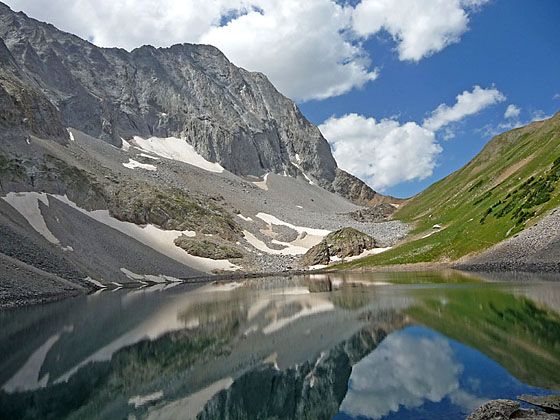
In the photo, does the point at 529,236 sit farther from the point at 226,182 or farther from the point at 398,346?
the point at 226,182

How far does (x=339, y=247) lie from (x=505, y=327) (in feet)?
338

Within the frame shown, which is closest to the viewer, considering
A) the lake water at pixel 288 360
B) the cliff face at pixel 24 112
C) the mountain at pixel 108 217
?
the lake water at pixel 288 360

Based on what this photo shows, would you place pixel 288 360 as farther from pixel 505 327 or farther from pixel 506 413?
pixel 506 413

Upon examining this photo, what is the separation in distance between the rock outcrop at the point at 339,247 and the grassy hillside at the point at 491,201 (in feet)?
28.6

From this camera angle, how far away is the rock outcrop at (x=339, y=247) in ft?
419

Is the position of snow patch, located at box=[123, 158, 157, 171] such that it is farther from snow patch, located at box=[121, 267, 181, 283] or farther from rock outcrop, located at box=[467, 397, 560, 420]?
rock outcrop, located at box=[467, 397, 560, 420]

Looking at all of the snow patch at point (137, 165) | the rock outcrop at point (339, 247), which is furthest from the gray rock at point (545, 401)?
the snow patch at point (137, 165)

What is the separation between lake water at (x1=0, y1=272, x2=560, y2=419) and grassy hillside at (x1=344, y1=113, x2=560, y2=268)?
43004mm

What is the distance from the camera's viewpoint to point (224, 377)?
23.3 metres

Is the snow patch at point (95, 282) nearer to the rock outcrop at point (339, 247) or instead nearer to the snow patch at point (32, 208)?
the snow patch at point (32, 208)

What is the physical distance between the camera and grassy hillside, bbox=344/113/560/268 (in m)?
83.2

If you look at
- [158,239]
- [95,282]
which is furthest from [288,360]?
[158,239]

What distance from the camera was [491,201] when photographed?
344 ft

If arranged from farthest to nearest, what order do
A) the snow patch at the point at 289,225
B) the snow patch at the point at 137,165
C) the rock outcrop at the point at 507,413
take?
the snow patch at the point at 137,165, the snow patch at the point at 289,225, the rock outcrop at the point at 507,413
